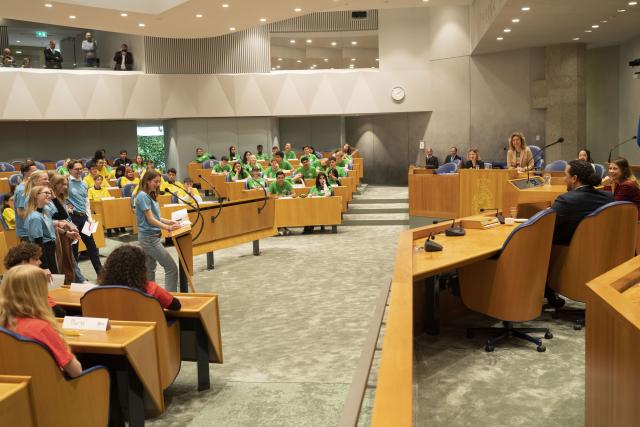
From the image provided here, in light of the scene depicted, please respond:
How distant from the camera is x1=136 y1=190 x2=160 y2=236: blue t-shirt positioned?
5.73 metres

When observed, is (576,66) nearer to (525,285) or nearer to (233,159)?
(233,159)

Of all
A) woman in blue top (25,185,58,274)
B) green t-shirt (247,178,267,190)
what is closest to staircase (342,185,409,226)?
green t-shirt (247,178,267,190)

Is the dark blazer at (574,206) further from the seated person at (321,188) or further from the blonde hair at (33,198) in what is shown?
the seated person at (321,188)

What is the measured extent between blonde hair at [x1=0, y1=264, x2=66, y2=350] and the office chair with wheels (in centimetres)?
278

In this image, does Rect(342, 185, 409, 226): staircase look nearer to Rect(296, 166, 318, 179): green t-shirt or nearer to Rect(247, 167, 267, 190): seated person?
Rect(296, 166, 318, 179): green t-shirt

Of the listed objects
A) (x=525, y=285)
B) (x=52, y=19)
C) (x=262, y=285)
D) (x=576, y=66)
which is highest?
(x=52, y=19)

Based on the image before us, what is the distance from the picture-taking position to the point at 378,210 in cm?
1299

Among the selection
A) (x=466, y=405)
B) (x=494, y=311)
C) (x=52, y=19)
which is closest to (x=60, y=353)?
(x=466, y=405)

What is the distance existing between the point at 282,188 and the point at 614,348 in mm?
9352

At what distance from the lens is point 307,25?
64.0 ft

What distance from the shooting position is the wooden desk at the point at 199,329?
12.5ft

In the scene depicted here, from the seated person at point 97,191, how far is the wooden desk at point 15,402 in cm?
883

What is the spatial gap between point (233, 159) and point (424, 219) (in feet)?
23.5

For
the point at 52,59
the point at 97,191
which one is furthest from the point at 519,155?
the point at 52,59
